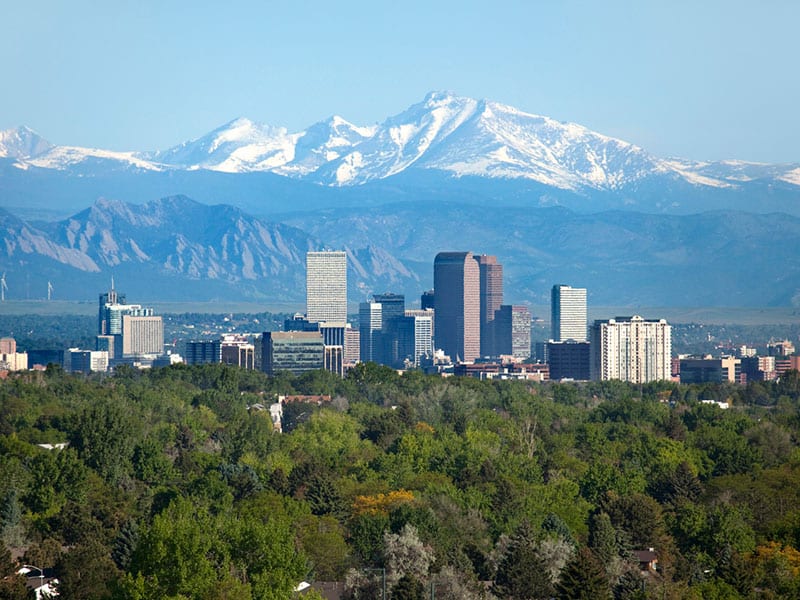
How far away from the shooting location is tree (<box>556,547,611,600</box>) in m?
61.2

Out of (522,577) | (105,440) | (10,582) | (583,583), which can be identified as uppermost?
(105,440)

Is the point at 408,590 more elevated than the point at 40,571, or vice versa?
the point at 408,590

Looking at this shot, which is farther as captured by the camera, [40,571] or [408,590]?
[40,571]

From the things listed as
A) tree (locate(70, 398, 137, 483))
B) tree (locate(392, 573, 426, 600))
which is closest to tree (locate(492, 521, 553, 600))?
tree (locate(392, 573, 426, 600))

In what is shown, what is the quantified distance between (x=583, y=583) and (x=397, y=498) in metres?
24.9

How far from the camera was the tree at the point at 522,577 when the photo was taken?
216 feet

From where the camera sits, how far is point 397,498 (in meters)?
85.9

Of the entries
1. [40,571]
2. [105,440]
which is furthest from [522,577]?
[105,440]

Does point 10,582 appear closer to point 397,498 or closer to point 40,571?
point 40,571

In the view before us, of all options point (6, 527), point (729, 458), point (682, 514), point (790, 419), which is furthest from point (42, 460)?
point (790, 419)

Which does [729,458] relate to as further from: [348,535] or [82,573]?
[82,573]

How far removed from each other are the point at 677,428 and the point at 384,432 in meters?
17.8

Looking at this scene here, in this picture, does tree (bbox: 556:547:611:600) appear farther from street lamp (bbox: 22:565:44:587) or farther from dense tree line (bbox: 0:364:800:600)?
street lamp (bbox: 22:565:44:587)

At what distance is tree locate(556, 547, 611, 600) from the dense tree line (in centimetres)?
8
